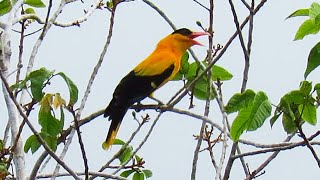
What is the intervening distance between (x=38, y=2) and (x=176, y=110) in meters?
0.92

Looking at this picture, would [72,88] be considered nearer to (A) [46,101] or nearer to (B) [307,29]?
(A) [46,101]

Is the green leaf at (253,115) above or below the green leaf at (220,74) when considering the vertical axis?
below

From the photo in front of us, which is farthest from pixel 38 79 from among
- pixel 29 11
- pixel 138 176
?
pixel 29 11

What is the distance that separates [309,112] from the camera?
2203 mm

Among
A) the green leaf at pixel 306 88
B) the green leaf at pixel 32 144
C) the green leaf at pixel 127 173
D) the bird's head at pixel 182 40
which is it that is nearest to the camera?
the green leaf at pixel 306 88

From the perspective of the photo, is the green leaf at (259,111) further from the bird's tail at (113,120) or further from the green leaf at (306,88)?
the bird's tail at (113,120)

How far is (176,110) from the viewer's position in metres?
3.03

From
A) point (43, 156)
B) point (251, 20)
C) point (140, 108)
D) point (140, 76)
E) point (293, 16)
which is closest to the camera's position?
point (293, 16)

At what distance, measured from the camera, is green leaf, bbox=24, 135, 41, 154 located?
2.88 meters

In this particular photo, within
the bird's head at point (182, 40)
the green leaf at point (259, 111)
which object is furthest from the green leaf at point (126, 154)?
the bird's head at point (182, 40)

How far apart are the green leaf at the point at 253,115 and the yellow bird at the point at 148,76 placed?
4.84 ft

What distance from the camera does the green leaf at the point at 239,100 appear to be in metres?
2.23

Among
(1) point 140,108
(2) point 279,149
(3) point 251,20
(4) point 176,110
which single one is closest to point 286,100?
(2) point 279,149

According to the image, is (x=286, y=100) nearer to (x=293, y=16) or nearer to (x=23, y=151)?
(x=293, y=16)
